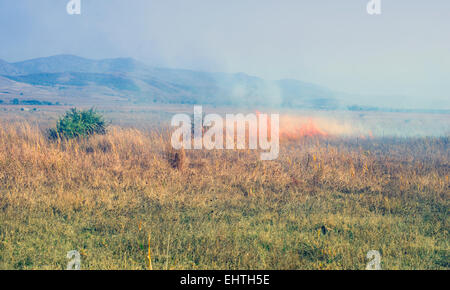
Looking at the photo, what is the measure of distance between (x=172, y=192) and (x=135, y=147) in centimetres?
489

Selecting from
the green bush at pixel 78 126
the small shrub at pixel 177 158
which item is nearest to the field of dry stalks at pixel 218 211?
the small shrub at pixel 177 158

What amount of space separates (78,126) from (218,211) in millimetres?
10174

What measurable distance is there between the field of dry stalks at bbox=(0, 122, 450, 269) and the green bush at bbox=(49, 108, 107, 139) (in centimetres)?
279

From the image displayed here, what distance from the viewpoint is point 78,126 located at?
1420 centimetres

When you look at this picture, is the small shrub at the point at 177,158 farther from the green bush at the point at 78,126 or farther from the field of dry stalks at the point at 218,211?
the green bush at the point at 78,126

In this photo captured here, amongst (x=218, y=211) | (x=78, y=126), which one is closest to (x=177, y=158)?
→ (x=218, y=211)

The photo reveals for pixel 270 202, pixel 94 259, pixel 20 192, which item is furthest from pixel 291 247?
pixel 20 192

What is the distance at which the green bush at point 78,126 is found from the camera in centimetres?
1380

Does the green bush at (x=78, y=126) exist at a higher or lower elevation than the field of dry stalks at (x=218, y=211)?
higher

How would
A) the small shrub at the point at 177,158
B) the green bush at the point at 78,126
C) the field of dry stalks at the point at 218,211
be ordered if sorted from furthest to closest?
1. the green bush at the point at 78,126
2. the small shrub at the point at 177,158
3. the field of dry stalks at the point at 218,211

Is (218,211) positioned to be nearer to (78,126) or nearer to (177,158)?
(177,158)

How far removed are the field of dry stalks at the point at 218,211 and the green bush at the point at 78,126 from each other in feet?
9.16

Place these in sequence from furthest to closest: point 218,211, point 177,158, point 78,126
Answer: point 78,126 < point 177,158 < point 218,211
